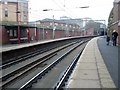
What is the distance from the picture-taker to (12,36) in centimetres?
5081

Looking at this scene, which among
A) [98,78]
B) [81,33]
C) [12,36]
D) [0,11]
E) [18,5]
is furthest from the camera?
[81,33]

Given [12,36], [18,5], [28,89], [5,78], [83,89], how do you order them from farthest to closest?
1. [18,5]
2. [12,36]
3. [5,78]
4. [28,89]
5. [83,89]

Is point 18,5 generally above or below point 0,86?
above

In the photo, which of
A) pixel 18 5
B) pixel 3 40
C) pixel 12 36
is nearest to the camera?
pixel 3 40

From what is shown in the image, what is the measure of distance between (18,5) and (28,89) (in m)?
62.9

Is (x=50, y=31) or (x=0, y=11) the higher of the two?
(x=0, y=11)

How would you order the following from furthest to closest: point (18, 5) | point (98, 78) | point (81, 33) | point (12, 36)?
point (81, 33), point (18, 5), point (12, 36), point (98, 78)

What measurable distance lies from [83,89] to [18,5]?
64.3m

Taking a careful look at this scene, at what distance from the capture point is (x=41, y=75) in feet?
43.3

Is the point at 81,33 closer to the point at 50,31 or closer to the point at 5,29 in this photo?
the point at 50,31

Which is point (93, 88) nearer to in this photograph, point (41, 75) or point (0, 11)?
point (41, 75)

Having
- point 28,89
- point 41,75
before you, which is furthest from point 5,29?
point 28,89

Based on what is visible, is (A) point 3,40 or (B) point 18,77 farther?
(A) point 3,40

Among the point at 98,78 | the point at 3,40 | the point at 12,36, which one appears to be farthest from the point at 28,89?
the point at 12,36
